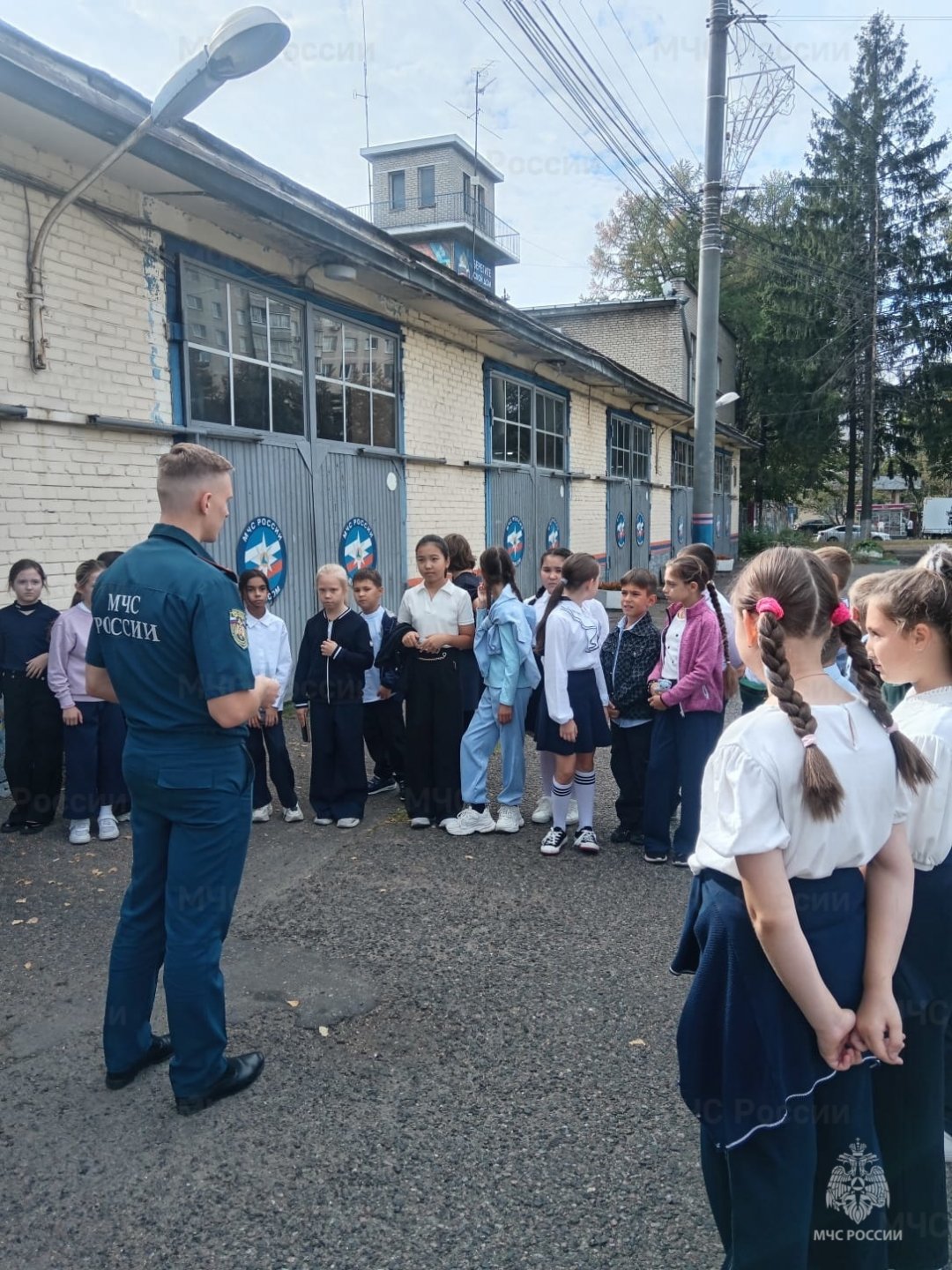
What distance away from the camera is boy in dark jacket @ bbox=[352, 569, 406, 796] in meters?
6.12

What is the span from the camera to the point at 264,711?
18.0 feet

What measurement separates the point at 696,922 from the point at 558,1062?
1.55 meters

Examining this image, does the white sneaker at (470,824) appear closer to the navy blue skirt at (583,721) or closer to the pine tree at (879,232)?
the navy blue skirt at (583,721)

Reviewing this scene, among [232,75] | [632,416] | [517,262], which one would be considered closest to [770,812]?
[232,75]

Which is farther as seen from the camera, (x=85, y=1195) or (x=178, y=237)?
(x=178, y=237)

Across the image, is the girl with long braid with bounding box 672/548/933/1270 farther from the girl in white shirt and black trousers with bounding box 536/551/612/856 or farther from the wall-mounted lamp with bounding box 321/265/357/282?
the wall-mounted lamp with bounding box 321/265/357/282

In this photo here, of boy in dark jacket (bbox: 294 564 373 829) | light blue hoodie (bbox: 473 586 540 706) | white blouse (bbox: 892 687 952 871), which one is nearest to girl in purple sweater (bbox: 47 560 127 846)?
boy in dark jacket (bbox: 294 564 373 829)

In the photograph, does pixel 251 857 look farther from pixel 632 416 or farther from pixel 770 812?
pixel 632 416

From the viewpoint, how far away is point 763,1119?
1.71 meters

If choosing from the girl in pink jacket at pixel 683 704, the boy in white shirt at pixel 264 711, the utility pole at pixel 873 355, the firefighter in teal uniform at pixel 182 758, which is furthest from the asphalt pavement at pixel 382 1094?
the utility pole at pixel 873 355

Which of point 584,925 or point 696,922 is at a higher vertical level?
point 696,922

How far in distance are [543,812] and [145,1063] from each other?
125 inches

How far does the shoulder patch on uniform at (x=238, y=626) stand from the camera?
2.84 meters

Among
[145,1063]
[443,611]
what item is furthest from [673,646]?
[145,1063]
